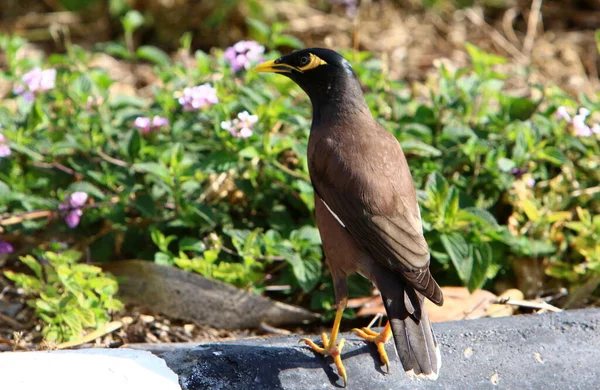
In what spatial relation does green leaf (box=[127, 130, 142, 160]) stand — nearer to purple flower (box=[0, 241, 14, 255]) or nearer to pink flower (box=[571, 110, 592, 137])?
purple flower (box=[0, 241, 14, 255])

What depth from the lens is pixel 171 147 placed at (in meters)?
4.16

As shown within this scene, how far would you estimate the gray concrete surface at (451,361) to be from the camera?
2.90 m

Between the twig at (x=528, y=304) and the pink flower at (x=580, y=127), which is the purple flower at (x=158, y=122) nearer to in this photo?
the twig at (x=528, y=304)

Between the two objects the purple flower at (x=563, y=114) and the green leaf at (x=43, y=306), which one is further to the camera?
the purple flower at (x=563, y=114)

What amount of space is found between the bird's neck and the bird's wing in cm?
16

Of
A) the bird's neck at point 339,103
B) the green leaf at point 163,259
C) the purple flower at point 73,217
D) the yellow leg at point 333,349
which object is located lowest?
the green leaf at point 163,259

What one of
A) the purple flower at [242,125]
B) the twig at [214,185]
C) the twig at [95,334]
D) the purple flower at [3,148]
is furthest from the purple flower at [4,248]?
the purple flower at [242,125]

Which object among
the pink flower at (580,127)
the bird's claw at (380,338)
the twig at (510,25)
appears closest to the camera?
the bird's claw at (380,338)

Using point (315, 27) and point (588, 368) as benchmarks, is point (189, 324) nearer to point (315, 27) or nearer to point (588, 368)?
point (588, 368)

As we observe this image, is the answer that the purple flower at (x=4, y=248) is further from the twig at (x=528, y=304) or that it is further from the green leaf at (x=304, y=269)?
the twig at (x=528, y=304)

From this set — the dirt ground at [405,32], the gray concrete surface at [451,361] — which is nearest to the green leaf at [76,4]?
the dirt ground at [405,32]

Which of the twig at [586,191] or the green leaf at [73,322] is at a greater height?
the twig at [586,191]

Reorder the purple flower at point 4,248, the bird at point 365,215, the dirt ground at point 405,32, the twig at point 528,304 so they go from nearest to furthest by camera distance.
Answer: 1. the bird at point 365,215
2. the twig at point 528,304
3. the purple flower at point 4,248
4. the dirt ground at point 405,32

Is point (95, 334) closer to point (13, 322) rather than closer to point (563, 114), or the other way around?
point (13, 322)
